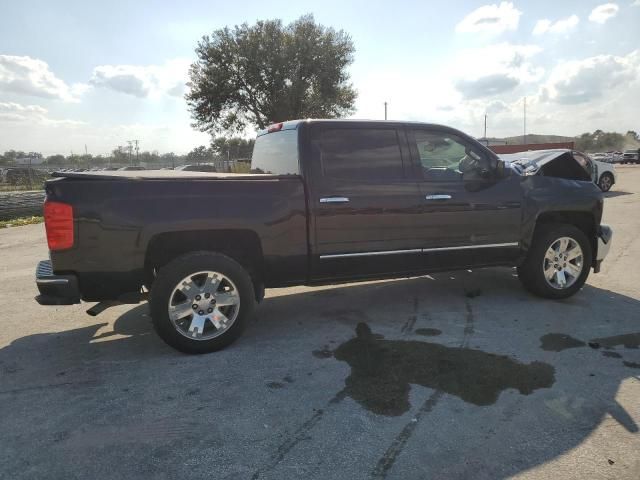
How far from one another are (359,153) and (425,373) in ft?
6.77

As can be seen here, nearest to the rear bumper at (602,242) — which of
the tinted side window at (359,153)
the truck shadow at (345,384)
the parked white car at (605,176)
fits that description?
→ the truck shadow at (345,384)

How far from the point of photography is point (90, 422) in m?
2.96

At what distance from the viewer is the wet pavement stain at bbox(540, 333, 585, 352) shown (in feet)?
13.0

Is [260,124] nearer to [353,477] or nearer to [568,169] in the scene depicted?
[568,169]

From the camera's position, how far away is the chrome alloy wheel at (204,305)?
3.87 meters

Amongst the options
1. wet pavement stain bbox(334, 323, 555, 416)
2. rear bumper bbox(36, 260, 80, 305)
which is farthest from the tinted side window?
rear bumper bbox(36, 260, 80, 305)

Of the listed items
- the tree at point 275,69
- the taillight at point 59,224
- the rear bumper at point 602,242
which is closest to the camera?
the taillight at point 59,224

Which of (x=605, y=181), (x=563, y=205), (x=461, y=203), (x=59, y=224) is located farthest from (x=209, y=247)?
(x=605, y=181)

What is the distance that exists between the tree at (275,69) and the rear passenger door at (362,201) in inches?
1020

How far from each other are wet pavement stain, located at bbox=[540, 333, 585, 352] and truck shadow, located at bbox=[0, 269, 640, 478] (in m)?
0.02

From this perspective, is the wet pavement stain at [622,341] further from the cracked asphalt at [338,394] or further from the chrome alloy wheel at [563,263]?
the chrome alloy wheel at [563,263]

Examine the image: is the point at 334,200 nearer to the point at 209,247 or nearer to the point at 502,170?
the point at 209,247

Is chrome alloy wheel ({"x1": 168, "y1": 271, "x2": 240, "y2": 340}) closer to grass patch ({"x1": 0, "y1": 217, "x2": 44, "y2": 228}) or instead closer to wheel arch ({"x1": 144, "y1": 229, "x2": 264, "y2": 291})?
wheel arch ({"x1": 144, "y1": 229, "x2": 264, "y2": 291})

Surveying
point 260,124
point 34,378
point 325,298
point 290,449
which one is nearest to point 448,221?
point 325,298
